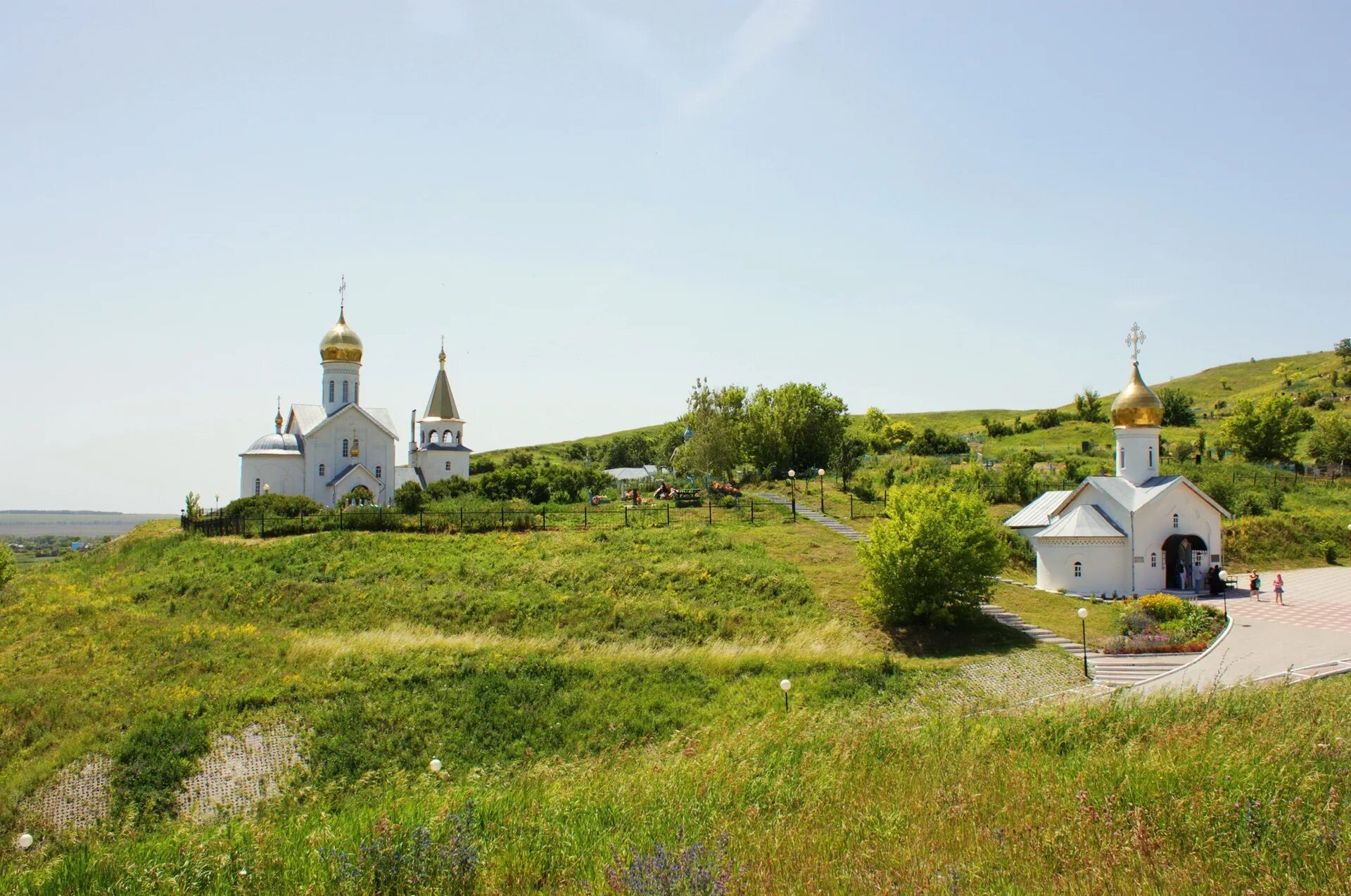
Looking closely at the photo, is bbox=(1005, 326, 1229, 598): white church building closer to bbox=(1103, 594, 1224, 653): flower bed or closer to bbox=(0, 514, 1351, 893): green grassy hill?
bbox=(1103, 594, 1224, 653): flower bed

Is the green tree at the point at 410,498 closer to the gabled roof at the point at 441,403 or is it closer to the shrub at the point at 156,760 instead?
the gabled roof at the point at 441,403

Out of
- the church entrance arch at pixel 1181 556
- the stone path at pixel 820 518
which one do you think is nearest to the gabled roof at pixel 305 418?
the stone path at pixel 820 518

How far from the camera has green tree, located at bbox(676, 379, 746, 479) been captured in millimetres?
42719

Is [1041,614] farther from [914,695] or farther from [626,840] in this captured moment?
[626,840]

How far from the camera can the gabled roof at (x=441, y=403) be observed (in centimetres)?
4684

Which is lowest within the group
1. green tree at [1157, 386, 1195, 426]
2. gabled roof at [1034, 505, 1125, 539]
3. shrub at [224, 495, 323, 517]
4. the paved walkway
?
the paved walkway

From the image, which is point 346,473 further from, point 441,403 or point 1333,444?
point 1333,444

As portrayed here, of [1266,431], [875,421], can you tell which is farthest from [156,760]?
[875,421]

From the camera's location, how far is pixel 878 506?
38781 millimetres

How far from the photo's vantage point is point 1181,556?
28141mm

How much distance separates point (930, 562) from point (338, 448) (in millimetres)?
30757

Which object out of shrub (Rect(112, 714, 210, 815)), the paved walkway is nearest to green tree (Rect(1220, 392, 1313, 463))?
the paved walkway

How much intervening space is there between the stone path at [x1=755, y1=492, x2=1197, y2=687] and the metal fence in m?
13.0

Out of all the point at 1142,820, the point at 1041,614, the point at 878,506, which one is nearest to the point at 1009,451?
the point at 878,506
